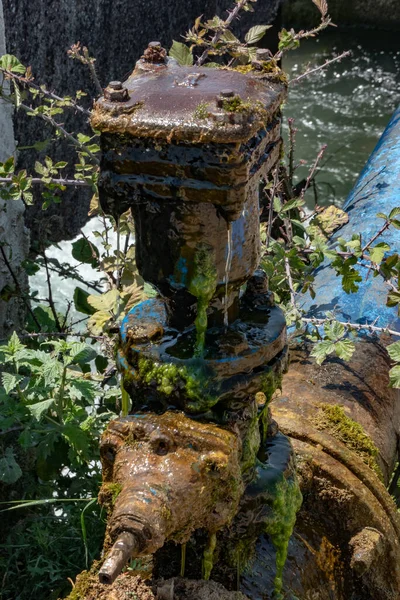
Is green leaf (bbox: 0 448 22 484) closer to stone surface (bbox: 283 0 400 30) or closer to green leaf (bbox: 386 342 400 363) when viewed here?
green leaf (bbox: 386 342 400 363)

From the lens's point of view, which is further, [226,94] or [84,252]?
[84,252]

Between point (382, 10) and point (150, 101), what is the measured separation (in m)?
11.5

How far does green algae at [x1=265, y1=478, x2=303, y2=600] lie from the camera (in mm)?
1885

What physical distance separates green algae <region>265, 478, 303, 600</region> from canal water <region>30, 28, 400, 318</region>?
430 cm

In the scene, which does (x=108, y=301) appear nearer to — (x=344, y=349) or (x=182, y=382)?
(x=344, y=349)

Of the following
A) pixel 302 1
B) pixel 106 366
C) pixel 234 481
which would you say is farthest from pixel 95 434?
pixel 302 1

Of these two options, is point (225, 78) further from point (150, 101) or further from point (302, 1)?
point (302, 1)

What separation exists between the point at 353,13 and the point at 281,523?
451 inches

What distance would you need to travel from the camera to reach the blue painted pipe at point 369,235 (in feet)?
8.72

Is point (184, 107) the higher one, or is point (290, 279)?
point (184, 107)

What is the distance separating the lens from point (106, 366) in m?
3.45

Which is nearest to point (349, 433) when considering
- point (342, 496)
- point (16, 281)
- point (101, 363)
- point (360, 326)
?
point (342, 496)

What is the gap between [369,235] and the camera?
2904 mm

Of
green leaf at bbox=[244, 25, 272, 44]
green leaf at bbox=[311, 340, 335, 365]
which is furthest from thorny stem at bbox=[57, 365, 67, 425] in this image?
green leaf at bbox=[244, 25, 272, 44]
